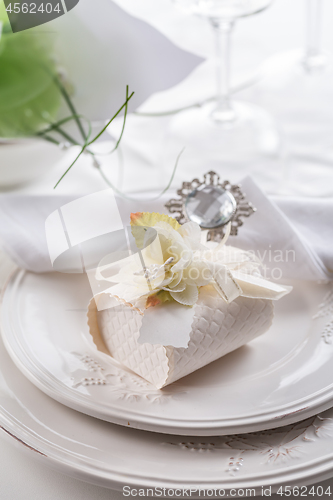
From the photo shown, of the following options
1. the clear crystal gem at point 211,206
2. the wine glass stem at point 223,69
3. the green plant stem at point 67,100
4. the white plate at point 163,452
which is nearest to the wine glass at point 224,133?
the wine glass stem at point 223,69

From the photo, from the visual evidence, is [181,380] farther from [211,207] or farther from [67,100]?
[67,100]

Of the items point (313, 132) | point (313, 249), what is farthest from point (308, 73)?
point (313, 249)

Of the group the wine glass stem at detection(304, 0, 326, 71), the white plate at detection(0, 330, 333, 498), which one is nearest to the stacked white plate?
the white plate at detection(0, 330, 333, 498)

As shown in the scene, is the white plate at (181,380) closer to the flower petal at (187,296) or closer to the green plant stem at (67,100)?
the flower petal at (187,296)

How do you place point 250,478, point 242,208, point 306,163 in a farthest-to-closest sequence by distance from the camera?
1. point 306,163
2. point 242,208
3. point 250,478

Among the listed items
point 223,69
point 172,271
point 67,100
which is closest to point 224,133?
point 223,69

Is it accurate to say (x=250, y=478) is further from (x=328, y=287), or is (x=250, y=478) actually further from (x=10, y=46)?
(x=10, y=46)

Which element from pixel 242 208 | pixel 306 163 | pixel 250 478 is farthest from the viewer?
pixel 306 163

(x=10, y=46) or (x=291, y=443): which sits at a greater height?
(x=10, y=46)
